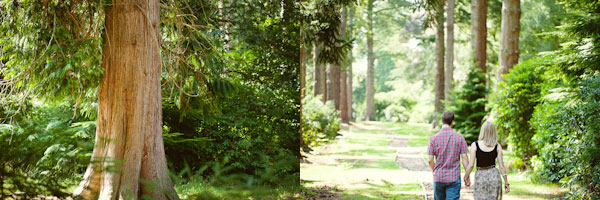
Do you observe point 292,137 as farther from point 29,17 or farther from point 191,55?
point 29,17

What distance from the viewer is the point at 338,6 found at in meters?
11.2

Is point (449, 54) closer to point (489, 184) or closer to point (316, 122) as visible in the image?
point (316, 122)

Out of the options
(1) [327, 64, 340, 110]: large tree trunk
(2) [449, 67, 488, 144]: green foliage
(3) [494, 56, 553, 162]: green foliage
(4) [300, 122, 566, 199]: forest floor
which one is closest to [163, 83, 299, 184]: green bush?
(4) [300, 122, 566, 199]: forest floor

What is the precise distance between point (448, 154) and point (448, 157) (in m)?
0.04


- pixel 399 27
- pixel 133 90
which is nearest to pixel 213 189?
pixel 133 90

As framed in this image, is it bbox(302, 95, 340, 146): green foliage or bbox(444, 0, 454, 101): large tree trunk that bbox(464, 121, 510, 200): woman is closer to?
bbox(302, 95, 340, 146): green foliage

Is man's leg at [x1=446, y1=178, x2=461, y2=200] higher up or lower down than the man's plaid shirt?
lower down

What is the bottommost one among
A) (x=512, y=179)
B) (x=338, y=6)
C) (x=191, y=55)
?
(x=512, y=179)

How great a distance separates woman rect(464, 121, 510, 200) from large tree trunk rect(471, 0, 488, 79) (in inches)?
605

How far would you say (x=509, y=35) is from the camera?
14602 mm

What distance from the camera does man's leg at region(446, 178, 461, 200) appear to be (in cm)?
630

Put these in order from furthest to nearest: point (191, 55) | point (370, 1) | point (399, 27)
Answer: point (399, 27), point (370, 1), point (191, 55)

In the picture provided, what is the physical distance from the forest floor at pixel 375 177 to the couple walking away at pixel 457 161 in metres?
2.51

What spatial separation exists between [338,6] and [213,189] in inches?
269
